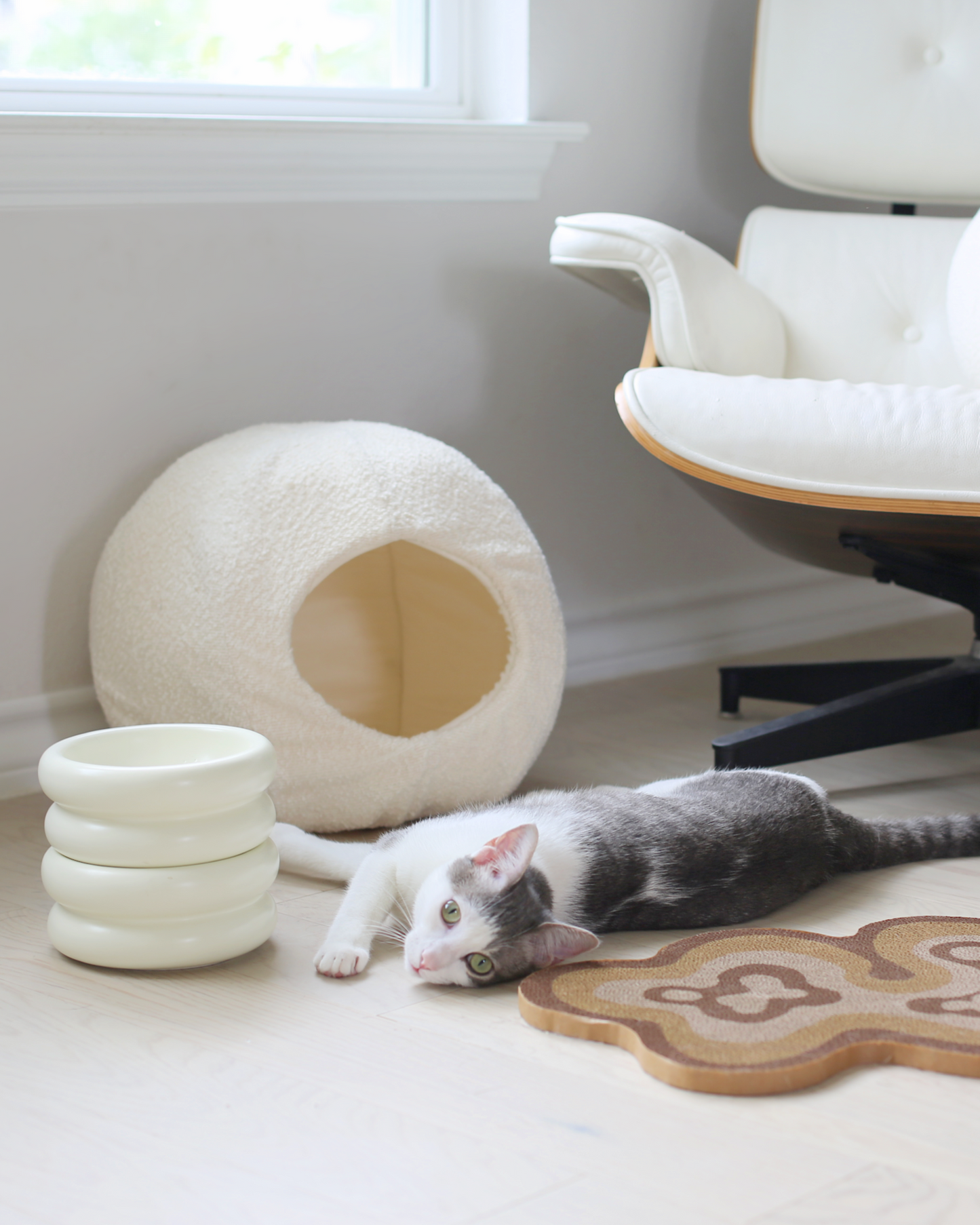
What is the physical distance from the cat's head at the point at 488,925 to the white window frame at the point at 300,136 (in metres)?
1.00

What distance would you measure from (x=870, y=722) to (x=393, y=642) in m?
0.64

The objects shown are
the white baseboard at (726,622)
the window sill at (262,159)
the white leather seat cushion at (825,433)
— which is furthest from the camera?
the white baseboard at (726,622)

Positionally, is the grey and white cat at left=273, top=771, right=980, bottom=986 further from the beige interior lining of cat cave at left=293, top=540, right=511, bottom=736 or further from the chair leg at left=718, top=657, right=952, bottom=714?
the chair leg at left=718, top=657, right=952, bottom=714

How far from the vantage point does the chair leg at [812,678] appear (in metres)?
2.00

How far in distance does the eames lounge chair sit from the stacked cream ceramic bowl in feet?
2.27

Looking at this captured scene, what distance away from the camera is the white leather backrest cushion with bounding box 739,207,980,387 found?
2.04 meters

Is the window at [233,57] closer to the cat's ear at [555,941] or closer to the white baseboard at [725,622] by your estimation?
the white baseboard at [725,622]

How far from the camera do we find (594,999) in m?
1.11

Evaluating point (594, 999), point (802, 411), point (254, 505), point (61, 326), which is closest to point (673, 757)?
point (802, 411)

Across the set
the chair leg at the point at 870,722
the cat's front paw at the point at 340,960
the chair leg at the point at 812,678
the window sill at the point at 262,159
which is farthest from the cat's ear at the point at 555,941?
the window sill at the point at 262,159

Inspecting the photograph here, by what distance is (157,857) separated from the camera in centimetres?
114

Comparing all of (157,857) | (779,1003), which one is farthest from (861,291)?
(157,857)

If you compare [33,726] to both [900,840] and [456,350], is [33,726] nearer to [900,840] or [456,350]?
[456,350]

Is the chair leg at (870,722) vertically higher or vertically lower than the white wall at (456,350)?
lower
